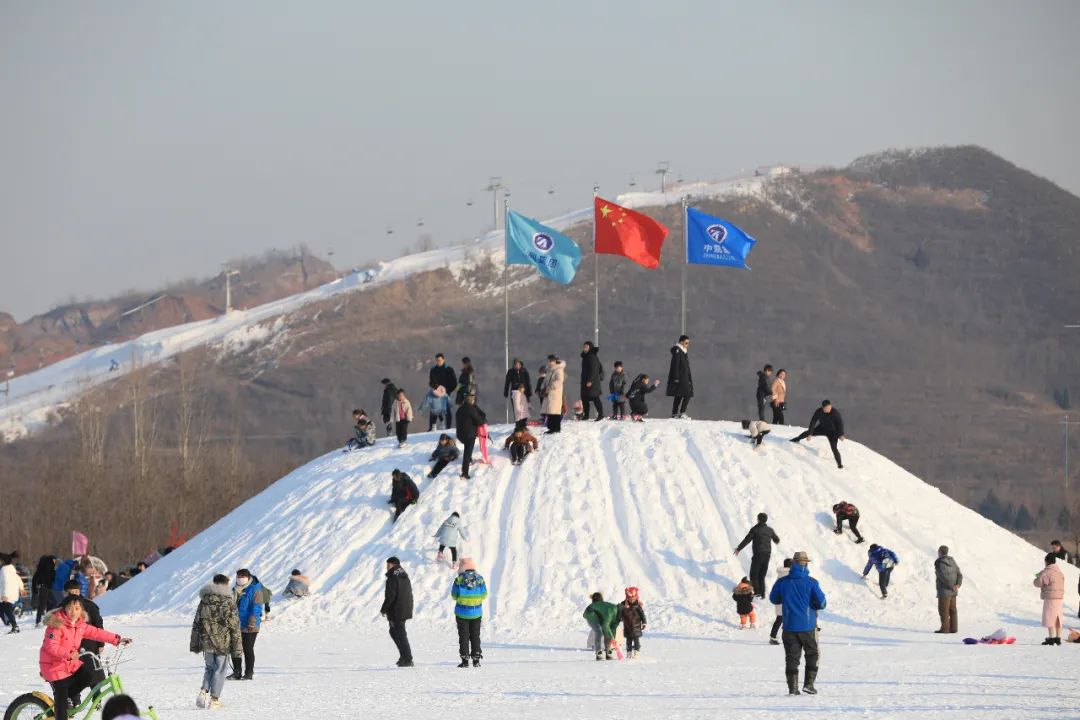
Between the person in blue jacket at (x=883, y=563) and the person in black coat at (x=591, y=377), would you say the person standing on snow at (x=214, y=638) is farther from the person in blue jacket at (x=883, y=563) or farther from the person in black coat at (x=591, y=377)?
the person in black coat at (x=591, y=377)

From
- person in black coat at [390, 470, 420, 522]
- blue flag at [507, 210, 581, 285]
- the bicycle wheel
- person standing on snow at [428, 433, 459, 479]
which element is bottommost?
the bicycle wheel

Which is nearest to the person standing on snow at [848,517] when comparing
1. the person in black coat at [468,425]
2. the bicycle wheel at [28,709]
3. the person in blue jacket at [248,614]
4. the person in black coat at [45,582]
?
the person in black coat at [468,425]

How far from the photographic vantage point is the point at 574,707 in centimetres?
2105

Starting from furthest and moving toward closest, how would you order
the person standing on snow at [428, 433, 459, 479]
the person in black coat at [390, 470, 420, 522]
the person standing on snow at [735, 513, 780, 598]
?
the person standing on snow at [428, 433, 459, 479]
the person in black coat at [390, 470, 420, 522]
the person standing on snow at [735, 513, 780, 598]

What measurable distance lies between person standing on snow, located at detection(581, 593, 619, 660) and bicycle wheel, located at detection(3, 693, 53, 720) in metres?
11.6

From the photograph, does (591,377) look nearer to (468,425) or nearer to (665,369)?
(468,425)

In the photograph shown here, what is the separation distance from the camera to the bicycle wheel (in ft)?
57.5

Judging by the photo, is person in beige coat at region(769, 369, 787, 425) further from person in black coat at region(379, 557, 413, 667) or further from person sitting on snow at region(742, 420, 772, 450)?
person in black coat at region(379, 557, 413, 667)

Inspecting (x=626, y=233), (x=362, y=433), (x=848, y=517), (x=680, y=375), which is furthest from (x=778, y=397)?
(x=362, y=433)

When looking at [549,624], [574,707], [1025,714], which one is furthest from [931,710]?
[549,624]

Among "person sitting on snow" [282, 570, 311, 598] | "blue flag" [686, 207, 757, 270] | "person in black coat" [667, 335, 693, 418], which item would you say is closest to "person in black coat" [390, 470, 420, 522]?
"person sitting on snow" [282, 570, 311, 598]

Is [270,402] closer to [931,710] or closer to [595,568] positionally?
[595,568]

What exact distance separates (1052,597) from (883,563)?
560 cm

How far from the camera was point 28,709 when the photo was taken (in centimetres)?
1770
